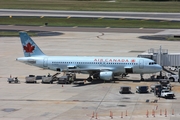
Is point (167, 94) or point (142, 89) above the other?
point (142, 89)

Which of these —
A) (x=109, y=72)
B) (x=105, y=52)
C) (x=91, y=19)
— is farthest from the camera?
(x=91, y=19)

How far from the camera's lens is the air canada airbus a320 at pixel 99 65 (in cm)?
8562

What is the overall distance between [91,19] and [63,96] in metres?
109

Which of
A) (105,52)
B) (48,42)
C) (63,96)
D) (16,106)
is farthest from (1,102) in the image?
(48,42)

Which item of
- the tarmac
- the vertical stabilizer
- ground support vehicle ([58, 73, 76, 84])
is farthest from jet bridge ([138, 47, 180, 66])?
the vertical stabilizer

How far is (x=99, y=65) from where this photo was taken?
285ft

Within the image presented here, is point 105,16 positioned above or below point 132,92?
above

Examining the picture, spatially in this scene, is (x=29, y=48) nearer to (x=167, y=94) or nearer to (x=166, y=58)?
(x=166, y=58)

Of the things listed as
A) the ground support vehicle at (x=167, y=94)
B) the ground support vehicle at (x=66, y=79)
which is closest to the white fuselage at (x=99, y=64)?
the ground support vehicle at (x=66, y=79)

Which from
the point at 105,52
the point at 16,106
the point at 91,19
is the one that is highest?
the point at 91,19

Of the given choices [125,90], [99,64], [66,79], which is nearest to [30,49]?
[66,79]

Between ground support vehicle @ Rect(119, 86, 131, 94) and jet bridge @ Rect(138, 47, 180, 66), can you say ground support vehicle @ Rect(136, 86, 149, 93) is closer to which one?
ground support vehicle @ Rect(119, 86, 131, 94)

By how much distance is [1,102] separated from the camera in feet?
231

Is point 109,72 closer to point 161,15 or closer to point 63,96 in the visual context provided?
point 63,96
